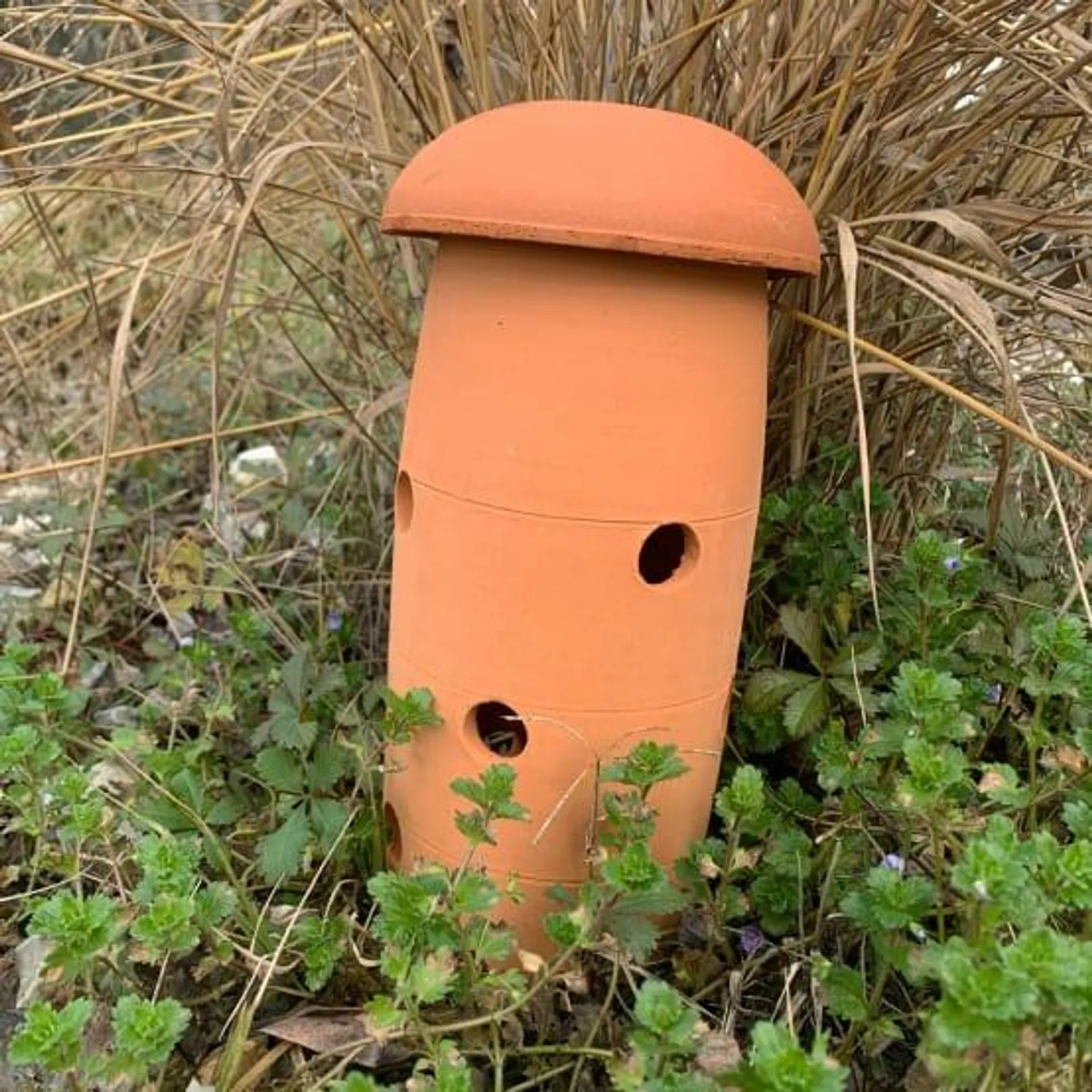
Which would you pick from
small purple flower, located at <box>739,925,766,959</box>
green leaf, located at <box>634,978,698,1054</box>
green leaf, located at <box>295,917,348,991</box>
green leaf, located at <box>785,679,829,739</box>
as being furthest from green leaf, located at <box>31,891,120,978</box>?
green leaf, located at <box>785,679,829,739</box>

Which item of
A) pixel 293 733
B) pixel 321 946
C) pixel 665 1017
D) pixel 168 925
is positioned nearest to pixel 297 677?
pixel 293 733

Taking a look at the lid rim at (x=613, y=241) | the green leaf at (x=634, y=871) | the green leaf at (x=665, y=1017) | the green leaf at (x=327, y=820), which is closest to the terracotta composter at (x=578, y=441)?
the lid rim at (x=613, y=241)

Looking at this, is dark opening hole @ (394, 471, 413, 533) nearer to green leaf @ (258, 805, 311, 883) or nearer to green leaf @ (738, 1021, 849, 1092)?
green leaf @ (258, 805, 311, 883)

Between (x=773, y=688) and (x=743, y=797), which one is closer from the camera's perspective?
(x=743, y=797)

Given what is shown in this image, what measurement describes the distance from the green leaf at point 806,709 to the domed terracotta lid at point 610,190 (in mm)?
480

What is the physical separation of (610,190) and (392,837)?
79 cm

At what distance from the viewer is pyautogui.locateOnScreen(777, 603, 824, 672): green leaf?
4.48 ft

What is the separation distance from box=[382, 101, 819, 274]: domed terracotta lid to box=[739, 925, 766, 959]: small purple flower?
650 mm

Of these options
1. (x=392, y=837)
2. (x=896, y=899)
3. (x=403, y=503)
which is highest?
(x=403, y=503)

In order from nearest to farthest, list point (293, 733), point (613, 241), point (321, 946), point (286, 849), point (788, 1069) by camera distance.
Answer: point (788, 1069) < point (613, 241) < point (321, 946) < point (286, 849) < point (293, 733)

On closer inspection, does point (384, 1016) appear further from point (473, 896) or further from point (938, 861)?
point (938, 861)

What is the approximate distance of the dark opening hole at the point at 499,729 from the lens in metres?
1.29

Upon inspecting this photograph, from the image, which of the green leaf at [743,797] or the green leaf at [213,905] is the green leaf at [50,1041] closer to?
the green leaf at [213,905]

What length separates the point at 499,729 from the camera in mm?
1471
